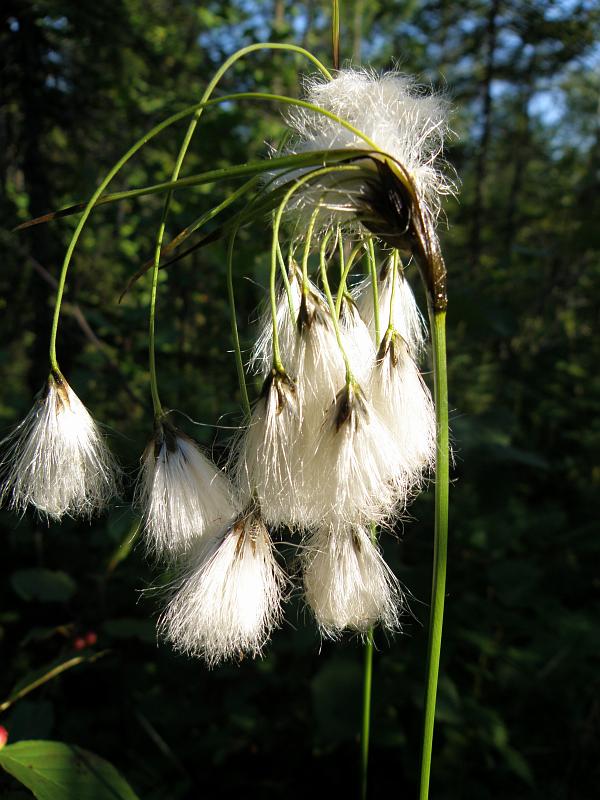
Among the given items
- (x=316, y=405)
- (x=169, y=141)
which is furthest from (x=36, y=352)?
(x=316, y=405)

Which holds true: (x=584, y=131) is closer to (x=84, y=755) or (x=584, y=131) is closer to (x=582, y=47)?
(x=582, y=47)

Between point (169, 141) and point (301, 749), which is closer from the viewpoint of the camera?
point (301, 749)

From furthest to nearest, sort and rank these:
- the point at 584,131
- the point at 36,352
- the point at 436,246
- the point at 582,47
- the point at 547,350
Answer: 1. the point at 584,131
2. the point at 582,47
3. the point at 547,350
4. the point at 36,352
5. the point at 436,246

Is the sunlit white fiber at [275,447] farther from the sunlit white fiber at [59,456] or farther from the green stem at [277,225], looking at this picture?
the sunlit white fiber at [59,456]

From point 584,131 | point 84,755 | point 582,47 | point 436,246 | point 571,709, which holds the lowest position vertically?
point 571,709

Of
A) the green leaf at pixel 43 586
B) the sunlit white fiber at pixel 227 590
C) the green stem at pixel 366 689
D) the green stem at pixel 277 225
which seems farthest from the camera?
the green leaf at pixel 43 586

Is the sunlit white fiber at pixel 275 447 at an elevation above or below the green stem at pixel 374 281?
below

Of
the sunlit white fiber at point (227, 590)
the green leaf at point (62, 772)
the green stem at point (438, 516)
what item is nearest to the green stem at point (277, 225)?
the green stem at point (438, 516)
